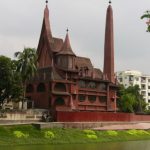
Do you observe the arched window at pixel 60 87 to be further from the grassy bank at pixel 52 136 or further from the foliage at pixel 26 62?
the grassy bank at pixel 52 136

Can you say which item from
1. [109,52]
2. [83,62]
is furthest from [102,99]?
[109,52]

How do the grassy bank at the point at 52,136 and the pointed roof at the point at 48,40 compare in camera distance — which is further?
the pointed roof at the point at 48,40

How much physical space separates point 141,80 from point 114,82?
79052mm

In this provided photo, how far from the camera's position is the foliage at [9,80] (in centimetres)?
5478

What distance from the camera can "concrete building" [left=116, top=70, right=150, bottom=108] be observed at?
515ft

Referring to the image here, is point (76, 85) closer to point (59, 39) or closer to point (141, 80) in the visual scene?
point (59, 39)

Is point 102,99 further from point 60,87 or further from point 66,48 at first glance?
point 66,48

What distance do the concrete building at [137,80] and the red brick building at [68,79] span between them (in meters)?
74.5

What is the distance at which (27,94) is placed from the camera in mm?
73188

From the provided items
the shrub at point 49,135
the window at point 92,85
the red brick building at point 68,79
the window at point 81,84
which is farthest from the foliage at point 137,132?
the shrub at point 49,135

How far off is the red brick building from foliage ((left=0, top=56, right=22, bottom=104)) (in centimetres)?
946

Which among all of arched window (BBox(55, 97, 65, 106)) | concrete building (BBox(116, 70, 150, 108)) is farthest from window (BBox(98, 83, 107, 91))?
concrete building (BBox(116, 70, 150, 108))

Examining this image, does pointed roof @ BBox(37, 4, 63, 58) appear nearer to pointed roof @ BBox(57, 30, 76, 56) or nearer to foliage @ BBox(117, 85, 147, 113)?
pointed roof @ BBox(57, 30, 76, 56)

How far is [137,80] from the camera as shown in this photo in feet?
519
